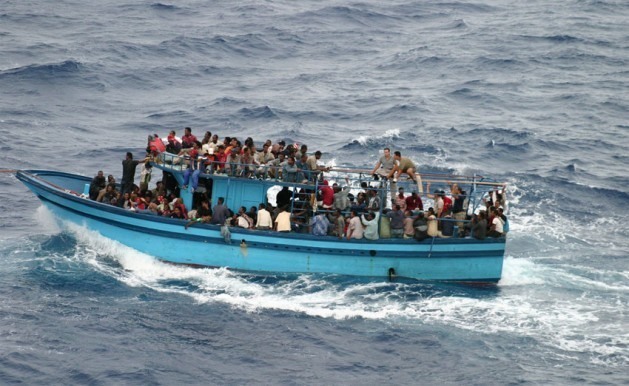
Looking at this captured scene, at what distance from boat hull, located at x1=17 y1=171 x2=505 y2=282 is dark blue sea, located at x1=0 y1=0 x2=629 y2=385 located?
0.55m

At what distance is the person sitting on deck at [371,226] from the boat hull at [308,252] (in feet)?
0.80

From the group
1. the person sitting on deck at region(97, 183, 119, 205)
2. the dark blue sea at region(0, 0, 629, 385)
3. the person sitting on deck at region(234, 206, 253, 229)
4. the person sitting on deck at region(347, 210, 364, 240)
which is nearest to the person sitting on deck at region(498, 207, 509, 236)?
the dark blue sea at region(0, 0, 629, 385)

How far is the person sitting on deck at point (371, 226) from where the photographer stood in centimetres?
3484

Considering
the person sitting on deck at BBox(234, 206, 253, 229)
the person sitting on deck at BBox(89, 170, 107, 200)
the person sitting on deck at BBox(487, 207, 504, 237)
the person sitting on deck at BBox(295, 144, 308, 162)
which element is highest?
the person sitting on deck at BBox(295, 144, 308, 162)

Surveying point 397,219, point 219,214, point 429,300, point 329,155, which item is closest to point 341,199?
point 397,219

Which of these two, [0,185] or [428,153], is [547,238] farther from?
[0,185]

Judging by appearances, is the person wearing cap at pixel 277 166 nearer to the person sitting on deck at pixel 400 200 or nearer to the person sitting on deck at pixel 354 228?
the person sitting on deck at pixel 354 228

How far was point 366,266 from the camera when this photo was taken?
116 ft

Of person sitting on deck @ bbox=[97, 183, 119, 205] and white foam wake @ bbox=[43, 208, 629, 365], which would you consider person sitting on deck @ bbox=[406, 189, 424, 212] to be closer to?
white foam wake @ bbox=[43, 208, 629, 365]

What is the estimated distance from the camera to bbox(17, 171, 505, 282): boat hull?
1374 inches

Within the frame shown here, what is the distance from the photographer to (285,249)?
3522 centimetres

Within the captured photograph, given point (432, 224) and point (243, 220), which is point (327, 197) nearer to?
point (243, 220)

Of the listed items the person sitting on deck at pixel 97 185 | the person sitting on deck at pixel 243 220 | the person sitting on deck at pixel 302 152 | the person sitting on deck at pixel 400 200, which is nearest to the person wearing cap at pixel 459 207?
the person sitting on deck at pixel 400 200

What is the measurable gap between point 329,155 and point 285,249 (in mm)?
13320
